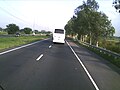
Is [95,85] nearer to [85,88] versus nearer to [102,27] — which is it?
[85,88]

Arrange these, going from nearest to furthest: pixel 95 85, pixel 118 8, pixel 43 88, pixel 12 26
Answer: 1. pixel 43 88
2. pixel 95 85
3. pixel 118 8
4. pixel 12 26

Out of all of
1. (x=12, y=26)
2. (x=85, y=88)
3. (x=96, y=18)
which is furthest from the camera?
(x=12, y=26)

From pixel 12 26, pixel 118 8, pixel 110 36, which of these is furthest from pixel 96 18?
pixel 12 26

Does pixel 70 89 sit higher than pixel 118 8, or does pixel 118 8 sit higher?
pixel 118 8

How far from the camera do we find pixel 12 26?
14100 centimetres

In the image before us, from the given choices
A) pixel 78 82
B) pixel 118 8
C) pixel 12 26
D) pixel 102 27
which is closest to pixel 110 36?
pixel 102 27

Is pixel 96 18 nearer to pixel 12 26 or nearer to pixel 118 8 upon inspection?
pixel 118 8

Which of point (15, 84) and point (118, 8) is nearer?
point (15, 84)

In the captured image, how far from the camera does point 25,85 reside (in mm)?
8227

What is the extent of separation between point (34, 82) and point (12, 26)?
135368mm

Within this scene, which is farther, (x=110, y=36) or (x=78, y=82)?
(x=110, y=36)

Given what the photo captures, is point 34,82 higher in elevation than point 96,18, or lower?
lower

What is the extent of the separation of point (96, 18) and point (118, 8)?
30.1 meters

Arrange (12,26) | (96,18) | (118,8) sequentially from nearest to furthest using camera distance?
(118,8) → (96,18) → (12,26)
